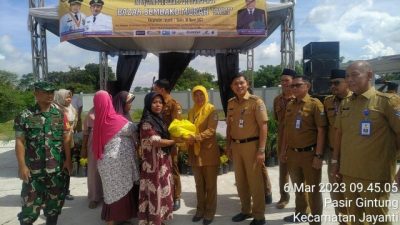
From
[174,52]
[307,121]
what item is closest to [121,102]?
[307,121]

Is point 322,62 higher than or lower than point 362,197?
higher

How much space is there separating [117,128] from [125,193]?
0.69 metres

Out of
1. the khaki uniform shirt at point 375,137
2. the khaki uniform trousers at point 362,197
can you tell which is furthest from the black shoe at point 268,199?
the khaki uniform shirt at point 375,137

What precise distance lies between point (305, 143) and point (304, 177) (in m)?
0.36

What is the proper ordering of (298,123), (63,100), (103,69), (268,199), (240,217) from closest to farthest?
(298,123)
(240,217)
(268,199)
(63,100)
(103,69)

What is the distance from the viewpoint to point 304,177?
12.0 feet

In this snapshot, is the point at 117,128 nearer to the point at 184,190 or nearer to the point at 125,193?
the point at 125,193

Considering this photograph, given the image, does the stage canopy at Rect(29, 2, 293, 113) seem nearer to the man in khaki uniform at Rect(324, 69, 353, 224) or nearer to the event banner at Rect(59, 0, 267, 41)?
the event banner at Rect(59, 0, 267, 41)

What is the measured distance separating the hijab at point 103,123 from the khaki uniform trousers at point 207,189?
3.45 feet

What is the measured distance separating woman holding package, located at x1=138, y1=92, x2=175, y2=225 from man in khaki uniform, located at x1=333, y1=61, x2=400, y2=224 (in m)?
1.77

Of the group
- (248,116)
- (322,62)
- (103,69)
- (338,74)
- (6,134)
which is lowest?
(6,134)

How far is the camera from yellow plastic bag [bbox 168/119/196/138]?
3.66 m

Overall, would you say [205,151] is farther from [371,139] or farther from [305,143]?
[371,139]

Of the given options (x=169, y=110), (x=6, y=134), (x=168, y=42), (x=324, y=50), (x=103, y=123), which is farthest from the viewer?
(x=6, y=134)
